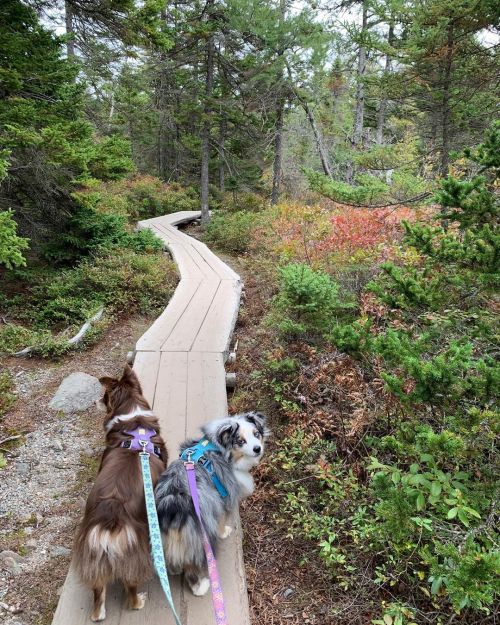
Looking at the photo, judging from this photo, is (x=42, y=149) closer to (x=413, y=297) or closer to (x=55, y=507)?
(x=55, y=507)

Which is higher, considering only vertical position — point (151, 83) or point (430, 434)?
point (151, 83)

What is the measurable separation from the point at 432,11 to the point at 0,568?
26.5 ft

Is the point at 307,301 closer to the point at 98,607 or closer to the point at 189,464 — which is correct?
the point at 189,464

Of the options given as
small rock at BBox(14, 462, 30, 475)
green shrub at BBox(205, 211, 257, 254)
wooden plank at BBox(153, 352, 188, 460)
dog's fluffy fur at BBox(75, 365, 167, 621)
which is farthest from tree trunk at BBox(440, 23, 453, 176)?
green shrub at BBox(205, 211, 257, 254)

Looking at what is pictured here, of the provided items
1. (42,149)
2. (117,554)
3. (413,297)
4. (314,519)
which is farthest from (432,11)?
(117,554)

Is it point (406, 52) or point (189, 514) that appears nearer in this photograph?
point (189, 514)

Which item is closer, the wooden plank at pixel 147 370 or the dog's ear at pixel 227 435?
the dog's ear at pixel 227 435

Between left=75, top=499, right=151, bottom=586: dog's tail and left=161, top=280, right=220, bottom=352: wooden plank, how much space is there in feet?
12.0

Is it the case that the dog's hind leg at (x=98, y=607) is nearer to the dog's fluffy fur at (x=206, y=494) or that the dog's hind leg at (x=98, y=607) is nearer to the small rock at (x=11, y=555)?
the dog's fluffy fur at (x=206, y=494)

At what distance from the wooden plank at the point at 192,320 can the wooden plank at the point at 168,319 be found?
9 cm

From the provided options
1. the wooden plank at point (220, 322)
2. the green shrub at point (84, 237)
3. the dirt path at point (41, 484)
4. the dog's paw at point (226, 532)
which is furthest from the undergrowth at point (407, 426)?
the green shrub at point (84, 237)

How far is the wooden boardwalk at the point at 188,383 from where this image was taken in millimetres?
2635

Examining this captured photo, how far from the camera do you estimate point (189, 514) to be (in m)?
2.65

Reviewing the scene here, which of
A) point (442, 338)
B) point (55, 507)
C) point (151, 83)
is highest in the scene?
point (151, 83)
